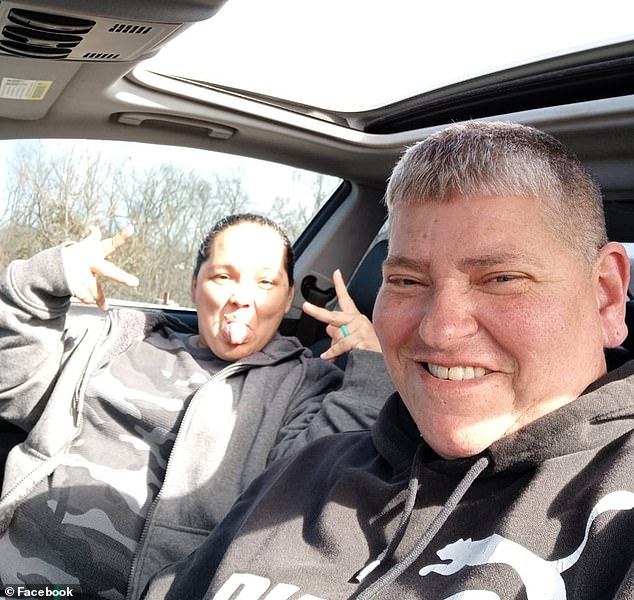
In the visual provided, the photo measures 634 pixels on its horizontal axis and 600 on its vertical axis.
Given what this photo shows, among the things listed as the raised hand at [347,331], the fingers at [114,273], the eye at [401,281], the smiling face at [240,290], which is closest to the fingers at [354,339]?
the raised hand at [347,331]

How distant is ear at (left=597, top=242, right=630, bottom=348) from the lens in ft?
4.69

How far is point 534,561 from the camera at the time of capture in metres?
1.16

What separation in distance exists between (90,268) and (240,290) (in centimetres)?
46

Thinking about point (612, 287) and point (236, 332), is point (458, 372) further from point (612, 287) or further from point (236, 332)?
point (236, 332)

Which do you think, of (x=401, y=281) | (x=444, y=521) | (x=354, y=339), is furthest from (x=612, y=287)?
(x=354, y=339)

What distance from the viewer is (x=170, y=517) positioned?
2.25 metres

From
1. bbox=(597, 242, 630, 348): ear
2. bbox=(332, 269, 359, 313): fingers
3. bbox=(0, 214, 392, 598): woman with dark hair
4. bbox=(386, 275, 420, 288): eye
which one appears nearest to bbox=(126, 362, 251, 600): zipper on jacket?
bbox=(0, 214, 392, 598): woman with dark hair

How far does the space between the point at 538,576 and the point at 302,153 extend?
7.97ft

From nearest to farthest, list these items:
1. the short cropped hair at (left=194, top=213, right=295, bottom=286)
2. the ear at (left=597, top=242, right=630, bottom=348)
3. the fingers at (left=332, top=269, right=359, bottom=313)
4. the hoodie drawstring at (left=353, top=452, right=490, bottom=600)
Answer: the hoodie drawstring at (left=353, top=452, right=490, bottom=600) < the ear at (left=597, top=242, right=630, bottom=348) < the fingers at (left=332, top=269, right=359, bottom=313) < the short cropped hair at (left=194, top=213, right=295, bottom=286)

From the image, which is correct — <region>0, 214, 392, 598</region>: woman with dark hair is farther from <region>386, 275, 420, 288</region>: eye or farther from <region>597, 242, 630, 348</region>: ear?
<region>597, 242, 630, 348</region>: ear

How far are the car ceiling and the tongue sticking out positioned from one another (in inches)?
31.9

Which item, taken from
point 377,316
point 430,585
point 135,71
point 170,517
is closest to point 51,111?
point 135,71

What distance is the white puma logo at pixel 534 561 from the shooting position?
112cm

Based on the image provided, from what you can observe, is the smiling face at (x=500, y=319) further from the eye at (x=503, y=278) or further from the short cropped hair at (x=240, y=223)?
the short cropped hair at (x=240, y=223)
